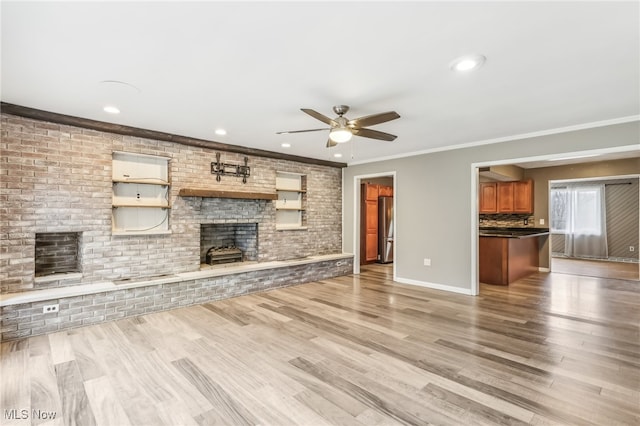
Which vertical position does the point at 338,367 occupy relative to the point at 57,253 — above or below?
below

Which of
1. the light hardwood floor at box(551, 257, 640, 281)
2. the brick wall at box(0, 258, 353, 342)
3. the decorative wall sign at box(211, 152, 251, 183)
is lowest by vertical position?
the light hardwood floor at box(551, 257, 640, 281)

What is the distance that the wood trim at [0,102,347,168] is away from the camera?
337cm

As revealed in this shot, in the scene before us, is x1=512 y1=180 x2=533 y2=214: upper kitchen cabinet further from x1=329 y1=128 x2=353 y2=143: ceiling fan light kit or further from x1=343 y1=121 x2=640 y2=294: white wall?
x1=329 y1=128 x2=353 y2=143: ceiling fan light kit

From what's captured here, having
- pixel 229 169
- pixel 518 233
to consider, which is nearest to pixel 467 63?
pixel 229 169

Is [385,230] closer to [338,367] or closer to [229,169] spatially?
[229,169]

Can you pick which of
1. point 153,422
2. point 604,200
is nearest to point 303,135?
point 153,422

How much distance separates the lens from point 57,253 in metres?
3.96

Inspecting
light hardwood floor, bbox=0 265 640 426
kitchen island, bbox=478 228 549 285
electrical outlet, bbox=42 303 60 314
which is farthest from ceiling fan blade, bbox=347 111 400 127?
kitchen island, bbox=478 228 549 285

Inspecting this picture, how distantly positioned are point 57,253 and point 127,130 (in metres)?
1.81

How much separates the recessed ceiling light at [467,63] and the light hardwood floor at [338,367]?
2.45 metres

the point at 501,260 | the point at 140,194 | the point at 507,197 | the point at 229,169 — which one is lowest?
the point at 501,260

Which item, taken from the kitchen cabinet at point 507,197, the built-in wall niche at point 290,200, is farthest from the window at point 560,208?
the built-in wall niche at point 290,200

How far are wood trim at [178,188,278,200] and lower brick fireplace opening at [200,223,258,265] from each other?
0.64 metres

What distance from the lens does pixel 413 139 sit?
4.79 meters
